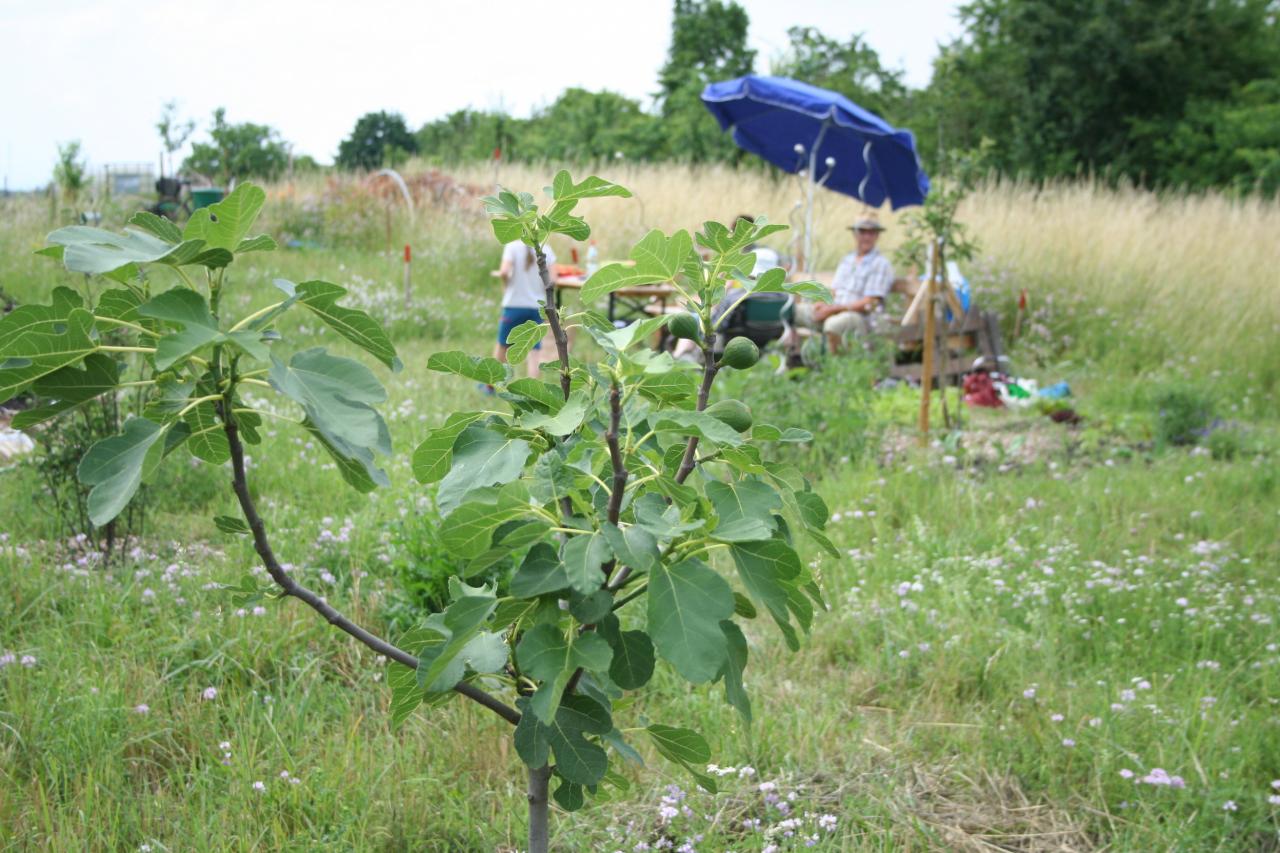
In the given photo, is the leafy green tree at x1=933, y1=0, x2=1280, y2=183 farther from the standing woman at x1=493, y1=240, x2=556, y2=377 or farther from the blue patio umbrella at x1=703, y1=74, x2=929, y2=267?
the standing woman at x1=493, y1=240, x2=556, y2=377

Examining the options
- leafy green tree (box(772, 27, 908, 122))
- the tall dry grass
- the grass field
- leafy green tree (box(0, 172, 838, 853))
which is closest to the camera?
leafy green tree (box(0, 172, 838, 853))

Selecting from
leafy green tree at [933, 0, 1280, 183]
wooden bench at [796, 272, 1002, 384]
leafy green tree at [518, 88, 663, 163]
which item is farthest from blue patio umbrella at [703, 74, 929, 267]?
leafy green tree at [933, 0, 1280, 183]

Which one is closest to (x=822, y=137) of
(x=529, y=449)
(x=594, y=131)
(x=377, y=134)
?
(x=529, y=449)

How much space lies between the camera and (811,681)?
2883mm

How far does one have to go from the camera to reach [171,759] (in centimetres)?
222

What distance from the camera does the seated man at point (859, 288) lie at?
8172mm

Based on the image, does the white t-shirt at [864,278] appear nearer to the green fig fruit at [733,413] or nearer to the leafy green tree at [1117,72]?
the green fig fruit at [733,413]

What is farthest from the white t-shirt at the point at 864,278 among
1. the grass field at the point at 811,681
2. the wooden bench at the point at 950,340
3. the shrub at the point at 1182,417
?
the grass field at the point at 811,681

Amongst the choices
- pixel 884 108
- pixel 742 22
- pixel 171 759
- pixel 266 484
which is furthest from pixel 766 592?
pixel 742 22

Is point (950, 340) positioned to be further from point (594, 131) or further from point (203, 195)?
point (594, 131)

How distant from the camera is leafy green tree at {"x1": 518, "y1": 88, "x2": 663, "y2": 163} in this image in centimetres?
2634

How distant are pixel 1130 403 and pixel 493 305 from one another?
5.90 m

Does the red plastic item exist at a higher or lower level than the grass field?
lower

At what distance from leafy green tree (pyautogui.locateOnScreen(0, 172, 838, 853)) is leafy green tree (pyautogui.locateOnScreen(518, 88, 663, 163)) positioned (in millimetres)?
22443
